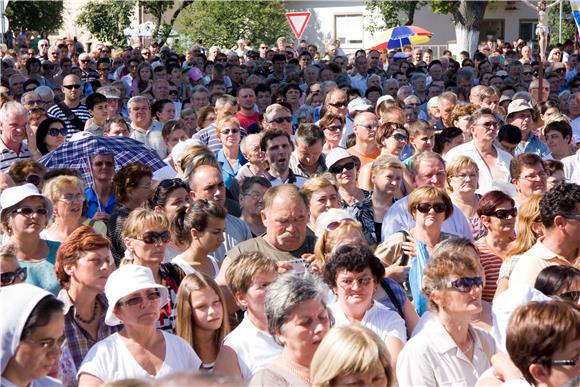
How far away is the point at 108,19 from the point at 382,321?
33633 mm

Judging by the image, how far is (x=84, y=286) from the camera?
199 inches

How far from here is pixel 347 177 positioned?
7918mm

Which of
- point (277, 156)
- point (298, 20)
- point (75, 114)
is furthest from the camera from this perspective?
point (298, 20)

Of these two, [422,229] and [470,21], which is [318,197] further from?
[470,21]

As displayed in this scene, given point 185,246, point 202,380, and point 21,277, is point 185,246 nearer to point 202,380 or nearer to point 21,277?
point 21,277

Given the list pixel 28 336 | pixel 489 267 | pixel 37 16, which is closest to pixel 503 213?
pixel 489 267

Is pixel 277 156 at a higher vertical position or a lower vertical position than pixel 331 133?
higher

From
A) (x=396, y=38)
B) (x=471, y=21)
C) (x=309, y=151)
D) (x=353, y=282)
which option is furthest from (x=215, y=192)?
(x=396, y=38)

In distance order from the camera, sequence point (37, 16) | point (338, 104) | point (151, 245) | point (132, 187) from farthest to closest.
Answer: point (37, 16)
point (338, 104)
point (132, 187)
point (151, 245)

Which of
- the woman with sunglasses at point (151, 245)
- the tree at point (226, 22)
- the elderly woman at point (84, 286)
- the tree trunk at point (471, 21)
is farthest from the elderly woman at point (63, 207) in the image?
the tree at point (226, 22)

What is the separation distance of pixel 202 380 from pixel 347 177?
598 centimetres

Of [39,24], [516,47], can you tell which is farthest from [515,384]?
[39,24]

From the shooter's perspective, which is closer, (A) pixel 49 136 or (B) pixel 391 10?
(A) pixel 49 136

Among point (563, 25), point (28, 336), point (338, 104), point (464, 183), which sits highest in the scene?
point (28, 336)
